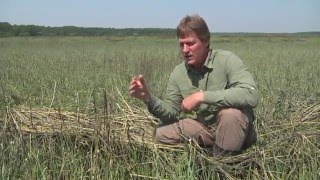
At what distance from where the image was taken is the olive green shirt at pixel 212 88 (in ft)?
8.38

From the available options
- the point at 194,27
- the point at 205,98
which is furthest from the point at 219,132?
the point at 194,27

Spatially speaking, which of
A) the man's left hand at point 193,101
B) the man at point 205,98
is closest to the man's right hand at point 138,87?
the man at point 205,98

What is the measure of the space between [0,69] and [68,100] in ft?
12.4

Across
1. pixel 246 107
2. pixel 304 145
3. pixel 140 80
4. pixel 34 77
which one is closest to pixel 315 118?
pixel 304 145

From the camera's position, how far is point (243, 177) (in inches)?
99.7

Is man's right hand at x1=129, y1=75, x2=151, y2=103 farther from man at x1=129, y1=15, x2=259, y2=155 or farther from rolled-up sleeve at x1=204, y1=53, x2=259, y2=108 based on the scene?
rolled-up sleeve at x1=204, y1=53, x2=259, y2=108

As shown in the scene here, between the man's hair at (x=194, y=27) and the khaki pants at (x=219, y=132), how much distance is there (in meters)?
0.51

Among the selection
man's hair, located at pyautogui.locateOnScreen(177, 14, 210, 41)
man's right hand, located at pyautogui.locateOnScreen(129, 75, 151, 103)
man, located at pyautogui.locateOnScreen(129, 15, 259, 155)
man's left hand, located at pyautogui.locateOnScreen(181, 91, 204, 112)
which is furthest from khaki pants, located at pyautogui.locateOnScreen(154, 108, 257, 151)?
man's hair, located at pyautogui.locateOnScreen(177, 14, 210, 41)

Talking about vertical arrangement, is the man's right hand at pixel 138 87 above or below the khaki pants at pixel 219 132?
above

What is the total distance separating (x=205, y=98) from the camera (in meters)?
2.57

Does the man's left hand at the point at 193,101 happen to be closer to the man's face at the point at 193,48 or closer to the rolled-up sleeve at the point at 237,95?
the rolled-up sleeve at the point at 237,95

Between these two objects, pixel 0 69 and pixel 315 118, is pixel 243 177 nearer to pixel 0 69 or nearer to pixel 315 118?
pixel 315 118

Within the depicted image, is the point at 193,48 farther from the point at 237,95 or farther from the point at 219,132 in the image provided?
the point at 219,132

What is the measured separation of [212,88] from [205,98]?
0.23m
